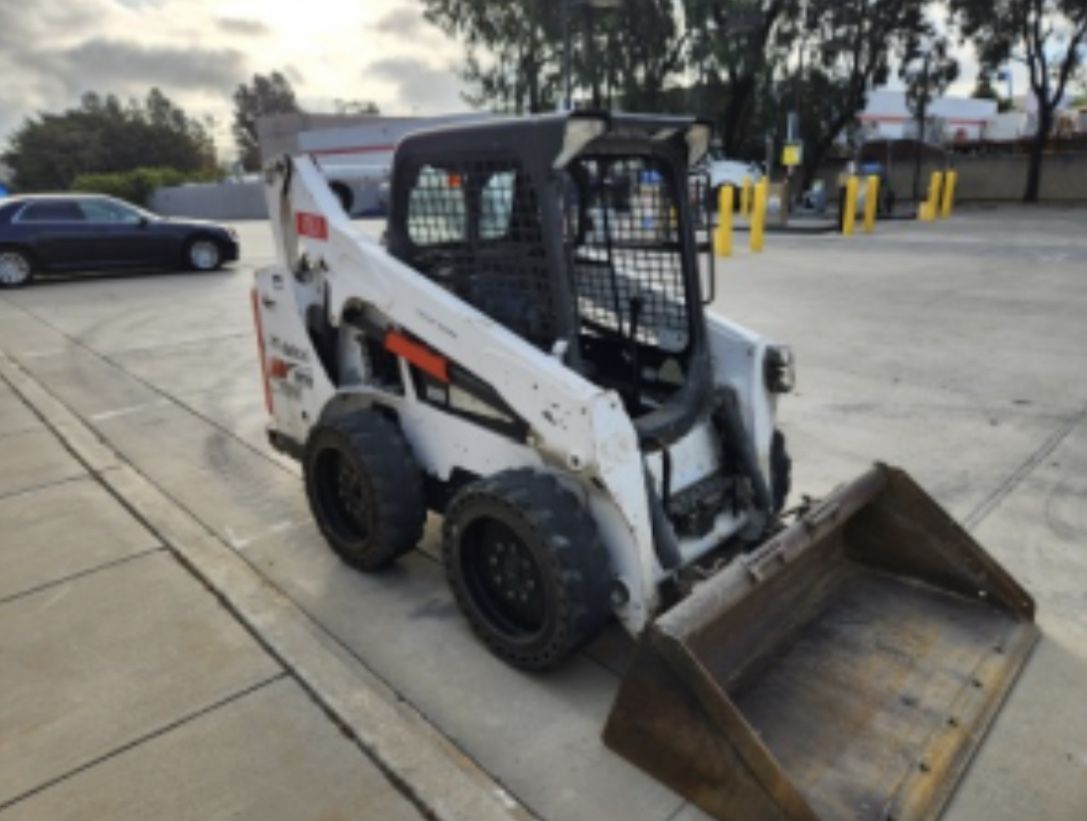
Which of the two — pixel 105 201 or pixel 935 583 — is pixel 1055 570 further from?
pixel 105 201

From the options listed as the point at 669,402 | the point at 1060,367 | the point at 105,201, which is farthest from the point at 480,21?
the point at 669,402

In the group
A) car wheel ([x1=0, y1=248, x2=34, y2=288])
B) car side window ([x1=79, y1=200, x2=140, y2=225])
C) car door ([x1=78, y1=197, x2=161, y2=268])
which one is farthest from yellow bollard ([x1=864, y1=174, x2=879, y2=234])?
car wheel ([x1=0, y1=248, x2=34, y2=288])

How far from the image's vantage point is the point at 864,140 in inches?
1257

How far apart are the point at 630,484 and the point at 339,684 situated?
1.27 meters

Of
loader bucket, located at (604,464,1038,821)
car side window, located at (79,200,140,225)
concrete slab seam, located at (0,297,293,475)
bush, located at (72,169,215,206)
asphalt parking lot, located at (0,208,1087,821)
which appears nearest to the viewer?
loader bucket, located at (604,464,1038,821)

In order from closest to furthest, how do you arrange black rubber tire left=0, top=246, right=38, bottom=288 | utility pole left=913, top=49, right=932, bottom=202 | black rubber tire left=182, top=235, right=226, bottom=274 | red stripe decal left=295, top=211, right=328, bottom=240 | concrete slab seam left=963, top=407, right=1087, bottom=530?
1. red stripe decal left=295, top=211, right=328, bottom=240
2. concrete slab seam left=963, top=407, right=1087, bottom=530
3. black rubber tire left=0, top=246, right=38, bottom=288
4. black rubber tire left=182, top=235, right=226, bottom=274
5. utility pole left=913, top=49, right=932, bottom=202

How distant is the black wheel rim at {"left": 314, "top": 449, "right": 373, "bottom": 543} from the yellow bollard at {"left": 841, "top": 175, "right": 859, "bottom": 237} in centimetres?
1590

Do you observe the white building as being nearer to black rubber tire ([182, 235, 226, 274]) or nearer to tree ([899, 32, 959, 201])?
tree ([899, 32, 959, 201])

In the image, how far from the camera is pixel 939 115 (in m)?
41.4

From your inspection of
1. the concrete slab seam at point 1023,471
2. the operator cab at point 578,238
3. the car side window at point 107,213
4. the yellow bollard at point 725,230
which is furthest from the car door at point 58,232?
the concrete slab seam at point 1023,471

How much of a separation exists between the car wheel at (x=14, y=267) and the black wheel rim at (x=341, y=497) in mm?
11954

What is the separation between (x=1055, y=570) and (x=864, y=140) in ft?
108

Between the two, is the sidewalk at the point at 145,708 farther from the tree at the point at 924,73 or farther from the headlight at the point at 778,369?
the tree at the point at 924,73

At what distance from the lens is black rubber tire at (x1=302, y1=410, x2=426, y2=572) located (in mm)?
3166
